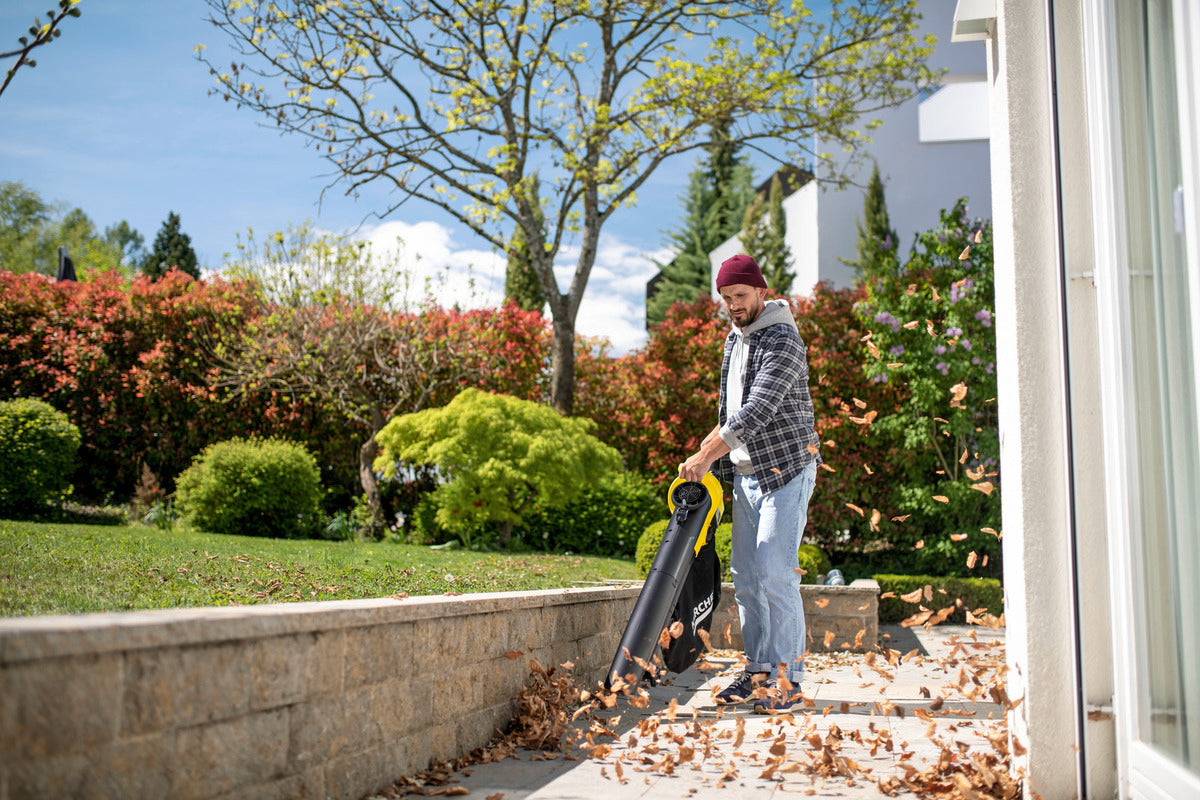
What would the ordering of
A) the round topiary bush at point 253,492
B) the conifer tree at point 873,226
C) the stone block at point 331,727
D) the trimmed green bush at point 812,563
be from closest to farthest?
the stone block at point 331,727, the trimmed green bush at point 812,563, the round topiary bush at point 253,492, the conifer tree at point 873,226

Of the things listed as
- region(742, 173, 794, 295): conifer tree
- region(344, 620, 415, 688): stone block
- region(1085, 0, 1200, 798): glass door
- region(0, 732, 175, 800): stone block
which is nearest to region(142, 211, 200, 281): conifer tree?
region(742, 173, 794, 295): conifer tree

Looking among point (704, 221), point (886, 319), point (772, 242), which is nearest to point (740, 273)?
point (886, 319)

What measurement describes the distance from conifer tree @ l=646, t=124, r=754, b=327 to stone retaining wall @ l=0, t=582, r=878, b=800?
2590cm

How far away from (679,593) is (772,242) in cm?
2106

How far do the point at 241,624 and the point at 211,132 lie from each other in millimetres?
10346

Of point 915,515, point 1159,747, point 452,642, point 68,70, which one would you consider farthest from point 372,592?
point 68,70

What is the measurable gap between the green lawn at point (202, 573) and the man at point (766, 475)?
1.19 meters

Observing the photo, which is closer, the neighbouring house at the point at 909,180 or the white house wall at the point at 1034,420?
the white house wall at the point at 1034,420

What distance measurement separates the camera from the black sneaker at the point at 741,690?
11.7ft

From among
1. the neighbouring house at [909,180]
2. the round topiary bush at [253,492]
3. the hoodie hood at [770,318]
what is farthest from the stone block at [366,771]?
the neighbouring house at [909,180]

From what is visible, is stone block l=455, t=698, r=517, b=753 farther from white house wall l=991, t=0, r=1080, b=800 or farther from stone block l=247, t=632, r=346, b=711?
white house wall l=991, t=0, r=1080, b=800

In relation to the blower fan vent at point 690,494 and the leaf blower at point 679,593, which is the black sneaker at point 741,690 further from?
the blower fan vent at point 690,494

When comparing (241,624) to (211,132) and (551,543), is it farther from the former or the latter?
(211,132)

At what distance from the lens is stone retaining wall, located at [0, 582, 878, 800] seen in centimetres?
143
